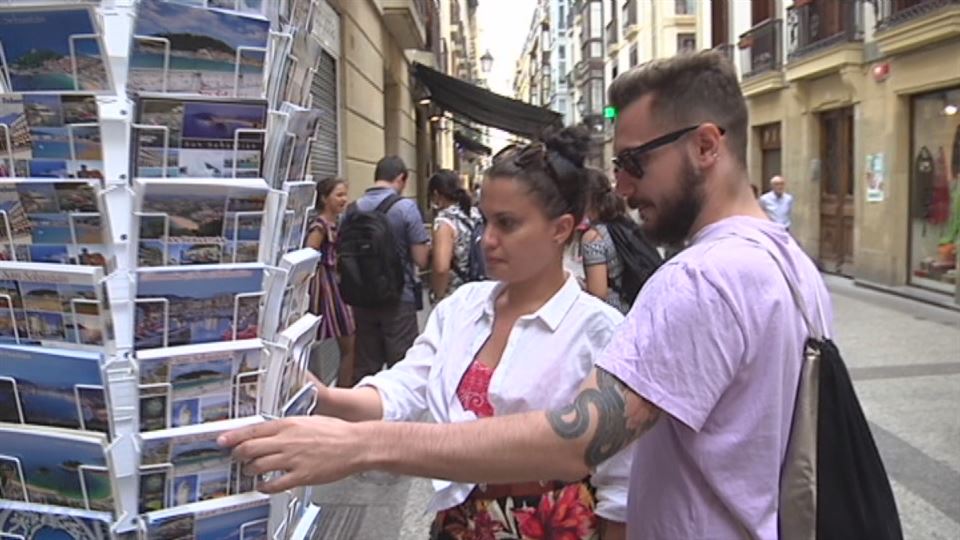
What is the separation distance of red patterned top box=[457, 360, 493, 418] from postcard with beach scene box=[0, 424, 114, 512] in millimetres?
969

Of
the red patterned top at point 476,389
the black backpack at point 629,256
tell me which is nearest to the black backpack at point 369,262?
the black backpack at point 629,256

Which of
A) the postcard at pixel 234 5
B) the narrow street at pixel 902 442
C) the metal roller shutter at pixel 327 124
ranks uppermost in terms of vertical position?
the metal roller shutter at pixel 327 124

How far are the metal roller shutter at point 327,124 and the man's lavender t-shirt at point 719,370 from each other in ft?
21.7

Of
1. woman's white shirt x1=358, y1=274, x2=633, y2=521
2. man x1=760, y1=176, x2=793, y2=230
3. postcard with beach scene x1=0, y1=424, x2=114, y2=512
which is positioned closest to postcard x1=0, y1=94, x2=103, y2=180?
postcard with beach scene x1=0, y1=424, x2=114, y2=512

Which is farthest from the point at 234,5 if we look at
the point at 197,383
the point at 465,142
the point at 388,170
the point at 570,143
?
the point at 465,142

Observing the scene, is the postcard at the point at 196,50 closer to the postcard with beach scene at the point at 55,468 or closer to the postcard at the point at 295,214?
the postcard at the point at 295,214

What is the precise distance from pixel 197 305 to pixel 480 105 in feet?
57.3

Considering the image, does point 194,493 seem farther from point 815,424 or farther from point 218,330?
point 815,424

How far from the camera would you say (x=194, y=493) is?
4.09 ft

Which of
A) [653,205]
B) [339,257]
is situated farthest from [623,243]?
[653,205]

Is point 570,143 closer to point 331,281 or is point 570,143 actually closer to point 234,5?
point 234,5

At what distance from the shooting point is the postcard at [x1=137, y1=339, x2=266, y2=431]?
121cm

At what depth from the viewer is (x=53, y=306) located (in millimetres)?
1229

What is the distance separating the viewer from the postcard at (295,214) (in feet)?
4.47
